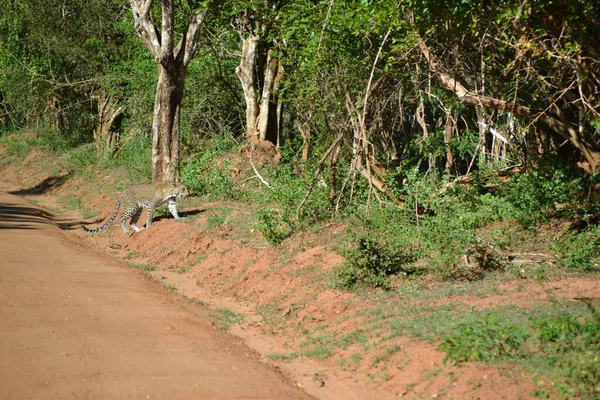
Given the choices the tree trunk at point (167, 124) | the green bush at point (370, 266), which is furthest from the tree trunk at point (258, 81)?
the green bush at point (370, 266)

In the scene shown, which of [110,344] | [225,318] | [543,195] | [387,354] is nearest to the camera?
[387,354]

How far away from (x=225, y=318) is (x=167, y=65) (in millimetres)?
8870

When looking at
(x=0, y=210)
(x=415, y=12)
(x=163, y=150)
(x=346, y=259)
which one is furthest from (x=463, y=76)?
(x=0, y=210)

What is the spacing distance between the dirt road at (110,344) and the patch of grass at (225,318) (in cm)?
21

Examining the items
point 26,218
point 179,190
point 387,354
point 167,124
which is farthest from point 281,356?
point 26,218

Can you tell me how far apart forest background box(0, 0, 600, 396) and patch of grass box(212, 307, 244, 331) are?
4.57ft

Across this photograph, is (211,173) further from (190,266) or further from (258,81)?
(190,266)

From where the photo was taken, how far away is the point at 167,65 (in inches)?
676

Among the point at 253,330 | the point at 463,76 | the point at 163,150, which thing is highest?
the point at 463,76

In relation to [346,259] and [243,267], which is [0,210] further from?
[346,259]

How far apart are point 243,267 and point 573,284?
214 inches

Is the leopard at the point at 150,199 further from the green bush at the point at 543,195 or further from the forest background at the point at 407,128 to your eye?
the green bush at the point at 543,195

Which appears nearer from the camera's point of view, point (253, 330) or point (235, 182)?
point (253, 330)

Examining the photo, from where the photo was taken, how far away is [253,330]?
31.1 ft
